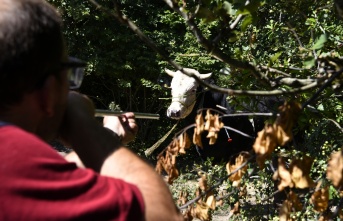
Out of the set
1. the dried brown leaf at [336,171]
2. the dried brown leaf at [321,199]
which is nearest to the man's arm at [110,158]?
the dried brown leaf at [336,171]

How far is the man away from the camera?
3.19 feet

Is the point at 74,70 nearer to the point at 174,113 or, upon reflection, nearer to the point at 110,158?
the point at 110,158

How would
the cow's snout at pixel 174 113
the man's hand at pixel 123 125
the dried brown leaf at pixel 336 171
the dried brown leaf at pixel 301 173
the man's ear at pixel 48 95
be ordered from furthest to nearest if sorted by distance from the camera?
1. the cow's snout at pixel 174 113
2. the man's hand at pixel 123 125
3. the dried brown leaf at pixel 301 173
4. the dried brown leaf at pixel 336 171
5. the man's ear at pixel 48 95

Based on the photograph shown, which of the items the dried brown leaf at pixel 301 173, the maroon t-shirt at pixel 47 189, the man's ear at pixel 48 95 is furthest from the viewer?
the dried brown leaf at pixel 301 173

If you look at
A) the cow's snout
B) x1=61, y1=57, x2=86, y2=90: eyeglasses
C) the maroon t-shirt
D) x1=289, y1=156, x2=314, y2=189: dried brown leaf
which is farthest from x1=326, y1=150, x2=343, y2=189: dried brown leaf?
the cow's snout

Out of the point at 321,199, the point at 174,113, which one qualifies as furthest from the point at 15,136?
the point at 174,113

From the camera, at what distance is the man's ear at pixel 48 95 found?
3.56 ft

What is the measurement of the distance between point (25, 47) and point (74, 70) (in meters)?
0.19

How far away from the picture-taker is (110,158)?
3.92 feet

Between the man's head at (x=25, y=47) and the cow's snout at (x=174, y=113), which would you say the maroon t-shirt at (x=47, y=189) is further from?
the cow's snout at (x=174, y=113)

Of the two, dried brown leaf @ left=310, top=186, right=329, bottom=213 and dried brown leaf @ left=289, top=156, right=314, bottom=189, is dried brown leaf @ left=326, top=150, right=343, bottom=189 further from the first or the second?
dried brown leaf @ left=310, top=186, right=329, bottom=213

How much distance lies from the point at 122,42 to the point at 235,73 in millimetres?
7300

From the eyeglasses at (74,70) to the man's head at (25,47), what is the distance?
53 mm

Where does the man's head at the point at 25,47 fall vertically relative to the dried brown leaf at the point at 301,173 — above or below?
above
